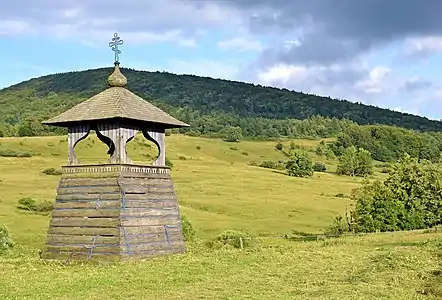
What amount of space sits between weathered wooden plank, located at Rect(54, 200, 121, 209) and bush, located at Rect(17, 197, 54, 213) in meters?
36.4

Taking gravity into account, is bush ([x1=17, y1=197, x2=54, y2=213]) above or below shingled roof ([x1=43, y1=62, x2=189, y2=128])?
below

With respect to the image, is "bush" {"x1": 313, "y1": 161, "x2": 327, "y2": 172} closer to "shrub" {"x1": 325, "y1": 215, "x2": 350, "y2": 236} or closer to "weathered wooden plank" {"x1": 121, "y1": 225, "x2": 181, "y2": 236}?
"shrub" {"x1": 325, "y1": 215, "x2": 350, "y2": 236}

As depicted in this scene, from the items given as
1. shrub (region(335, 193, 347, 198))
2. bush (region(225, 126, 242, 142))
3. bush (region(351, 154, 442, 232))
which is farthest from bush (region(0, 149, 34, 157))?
bush (region(351, 154, 442, 232))

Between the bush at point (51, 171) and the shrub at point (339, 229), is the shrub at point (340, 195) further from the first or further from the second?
the bush at point (51, 171)

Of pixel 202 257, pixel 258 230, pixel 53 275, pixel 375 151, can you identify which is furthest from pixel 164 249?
pixel 375 151

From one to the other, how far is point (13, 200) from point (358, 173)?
72.4 meters

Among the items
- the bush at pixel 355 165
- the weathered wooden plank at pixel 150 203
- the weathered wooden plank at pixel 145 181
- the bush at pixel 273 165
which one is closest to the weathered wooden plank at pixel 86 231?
the weathered wooden plank at pixel 150 203

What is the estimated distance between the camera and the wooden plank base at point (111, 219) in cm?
2511

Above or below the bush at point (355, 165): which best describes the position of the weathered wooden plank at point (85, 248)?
below

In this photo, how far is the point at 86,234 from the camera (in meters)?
25.7

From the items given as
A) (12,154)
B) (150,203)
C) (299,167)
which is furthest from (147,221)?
(299,167)

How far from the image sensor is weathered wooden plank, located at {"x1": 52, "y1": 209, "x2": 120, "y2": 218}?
25234 mm

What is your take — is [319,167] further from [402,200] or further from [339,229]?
[339,229]

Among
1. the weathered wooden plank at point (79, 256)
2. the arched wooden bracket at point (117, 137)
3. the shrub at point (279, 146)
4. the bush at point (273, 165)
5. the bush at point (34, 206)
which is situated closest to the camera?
the weathered wooden plank at point (79, 256)
